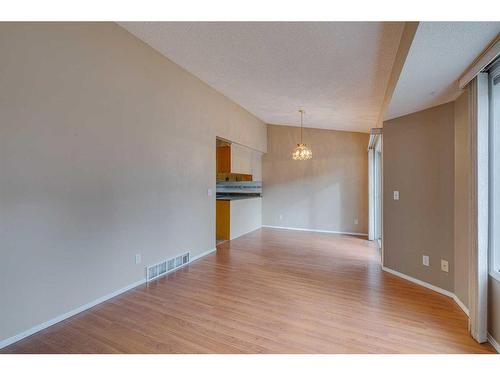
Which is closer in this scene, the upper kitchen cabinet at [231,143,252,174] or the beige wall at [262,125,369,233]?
the upper kitchen cabinet at [231,143,252,174]

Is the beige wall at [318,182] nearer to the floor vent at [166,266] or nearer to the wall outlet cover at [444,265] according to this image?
the wall outlet cover at [444,265]

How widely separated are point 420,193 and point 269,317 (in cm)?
242

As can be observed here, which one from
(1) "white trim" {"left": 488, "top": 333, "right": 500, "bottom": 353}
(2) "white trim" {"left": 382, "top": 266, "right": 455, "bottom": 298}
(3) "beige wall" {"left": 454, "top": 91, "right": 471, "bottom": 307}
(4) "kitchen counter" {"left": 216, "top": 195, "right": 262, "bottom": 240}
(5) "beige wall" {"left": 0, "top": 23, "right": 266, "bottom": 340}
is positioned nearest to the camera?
(1) "white trim" {"left": 488, "top": 333, "right": 500, "bottom": 353}

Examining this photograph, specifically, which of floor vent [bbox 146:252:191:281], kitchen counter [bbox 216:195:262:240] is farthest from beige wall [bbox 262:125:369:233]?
floor vent [bbox 146:252:191:281]

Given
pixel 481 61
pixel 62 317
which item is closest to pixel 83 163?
pixel 62 317

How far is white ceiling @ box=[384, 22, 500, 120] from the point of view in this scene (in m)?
1.49

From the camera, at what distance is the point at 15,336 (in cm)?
197

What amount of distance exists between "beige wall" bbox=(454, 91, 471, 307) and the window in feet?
1.30

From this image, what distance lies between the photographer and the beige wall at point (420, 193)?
2.83 metres

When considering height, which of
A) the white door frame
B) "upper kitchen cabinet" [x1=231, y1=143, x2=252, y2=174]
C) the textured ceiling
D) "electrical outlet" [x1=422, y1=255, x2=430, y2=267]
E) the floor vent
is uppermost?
the textured ceiling

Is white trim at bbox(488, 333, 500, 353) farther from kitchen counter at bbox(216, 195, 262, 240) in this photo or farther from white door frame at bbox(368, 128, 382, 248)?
kitchen counter at bbox(216, 195, 262, 240)

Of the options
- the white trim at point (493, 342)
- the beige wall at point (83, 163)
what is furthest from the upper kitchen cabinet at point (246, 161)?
the white trim at point (493, 342)
